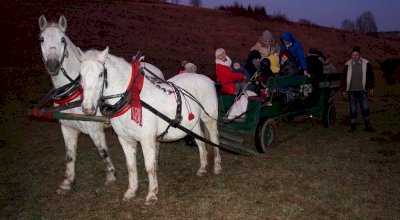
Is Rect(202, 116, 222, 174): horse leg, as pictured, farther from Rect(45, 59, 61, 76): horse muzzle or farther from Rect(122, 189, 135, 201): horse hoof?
Rect(45, 59, 61, 76): horse muzzle

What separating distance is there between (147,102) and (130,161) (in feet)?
3.45

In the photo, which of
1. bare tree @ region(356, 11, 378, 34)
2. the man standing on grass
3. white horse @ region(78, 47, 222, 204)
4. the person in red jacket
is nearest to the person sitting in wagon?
the person in red jacket

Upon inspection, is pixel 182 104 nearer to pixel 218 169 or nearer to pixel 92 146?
pixel 218 169

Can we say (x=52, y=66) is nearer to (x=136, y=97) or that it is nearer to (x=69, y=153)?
(x=136, y=97)

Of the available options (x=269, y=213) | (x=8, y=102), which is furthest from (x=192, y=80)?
(x=8, y=102)

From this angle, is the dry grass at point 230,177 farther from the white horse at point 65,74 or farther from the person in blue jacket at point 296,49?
the person in blue jacket at point 296,49

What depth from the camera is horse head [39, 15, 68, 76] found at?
5.19 m

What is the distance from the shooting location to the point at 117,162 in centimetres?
811

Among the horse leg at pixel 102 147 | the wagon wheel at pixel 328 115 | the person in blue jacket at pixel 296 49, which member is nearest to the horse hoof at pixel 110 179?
the horse leg at pixel 102 147

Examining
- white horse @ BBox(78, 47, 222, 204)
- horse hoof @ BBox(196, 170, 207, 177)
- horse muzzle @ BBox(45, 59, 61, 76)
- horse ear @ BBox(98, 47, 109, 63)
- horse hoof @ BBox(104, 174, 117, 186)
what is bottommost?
horse hoof @ BBox(104, 174, 117, 186)

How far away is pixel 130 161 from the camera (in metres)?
5.70

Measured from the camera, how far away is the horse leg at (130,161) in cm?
557

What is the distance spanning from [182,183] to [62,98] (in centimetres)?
259

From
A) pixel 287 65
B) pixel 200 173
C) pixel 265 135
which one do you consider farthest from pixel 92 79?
pixel 287 65
